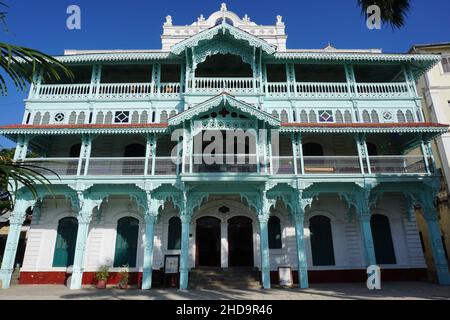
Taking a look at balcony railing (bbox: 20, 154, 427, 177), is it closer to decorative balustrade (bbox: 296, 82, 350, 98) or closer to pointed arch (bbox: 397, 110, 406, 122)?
pointed arch (bbox: 397, 110, 406, 122)

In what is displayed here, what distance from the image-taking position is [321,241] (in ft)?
56.3

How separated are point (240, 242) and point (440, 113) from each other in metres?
17.6

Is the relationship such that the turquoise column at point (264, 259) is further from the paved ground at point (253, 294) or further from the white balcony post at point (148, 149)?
the white balcony post at point (148, 149)

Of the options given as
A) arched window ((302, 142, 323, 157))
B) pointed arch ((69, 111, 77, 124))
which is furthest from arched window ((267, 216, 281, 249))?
pointed arch ((69, 111, 77, 124))

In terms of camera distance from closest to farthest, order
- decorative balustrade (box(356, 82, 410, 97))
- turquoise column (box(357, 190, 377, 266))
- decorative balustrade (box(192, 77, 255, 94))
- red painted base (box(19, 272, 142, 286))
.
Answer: turquoise column (box(357, 190, 377, 266)) < red painted base (box(19, 272, 142, 286)) < decorative balustrade (box(192, 77, 255, 94)) < decorative balustrade (box(356, 82, 410, 97))

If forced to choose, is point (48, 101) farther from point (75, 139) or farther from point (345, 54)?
point (345, 54)

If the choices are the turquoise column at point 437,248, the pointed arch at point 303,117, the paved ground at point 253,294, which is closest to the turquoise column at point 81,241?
the paved ground at point 253,294

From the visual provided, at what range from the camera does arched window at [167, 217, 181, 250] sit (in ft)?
55.5

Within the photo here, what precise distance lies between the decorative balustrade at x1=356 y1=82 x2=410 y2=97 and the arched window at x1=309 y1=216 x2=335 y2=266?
27.0ft

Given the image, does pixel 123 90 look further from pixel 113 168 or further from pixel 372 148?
pixel 372 148

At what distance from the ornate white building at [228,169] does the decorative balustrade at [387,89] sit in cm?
9

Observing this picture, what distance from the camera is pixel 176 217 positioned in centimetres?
1742

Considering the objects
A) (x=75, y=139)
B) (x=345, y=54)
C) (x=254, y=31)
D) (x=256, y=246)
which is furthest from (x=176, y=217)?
(x=254, y=31)

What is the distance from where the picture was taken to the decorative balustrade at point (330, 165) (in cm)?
1606
